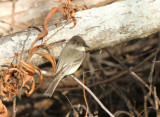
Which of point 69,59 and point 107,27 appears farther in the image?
point 69,59

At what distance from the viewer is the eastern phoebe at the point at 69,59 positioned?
3.05m

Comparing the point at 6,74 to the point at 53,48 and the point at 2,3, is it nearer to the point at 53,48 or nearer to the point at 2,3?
the point at 53,48

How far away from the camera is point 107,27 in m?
3.11

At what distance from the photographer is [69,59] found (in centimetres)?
336

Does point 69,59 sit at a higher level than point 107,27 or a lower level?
lower

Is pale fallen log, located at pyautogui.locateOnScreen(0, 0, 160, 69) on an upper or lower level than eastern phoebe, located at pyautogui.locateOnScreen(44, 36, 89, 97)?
upper

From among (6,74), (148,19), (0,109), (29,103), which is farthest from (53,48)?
(29,103)

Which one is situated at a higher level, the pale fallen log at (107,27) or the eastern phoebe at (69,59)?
the pale fallen log at (107,27)

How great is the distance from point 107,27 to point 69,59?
684 mm

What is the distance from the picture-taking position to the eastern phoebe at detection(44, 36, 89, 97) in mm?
3049

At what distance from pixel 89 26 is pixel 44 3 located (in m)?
1.14

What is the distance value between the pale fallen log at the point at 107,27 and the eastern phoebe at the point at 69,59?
8 centimetres

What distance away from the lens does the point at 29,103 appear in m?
5.04

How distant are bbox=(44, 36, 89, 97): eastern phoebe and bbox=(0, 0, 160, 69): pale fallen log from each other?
3.3 inches
